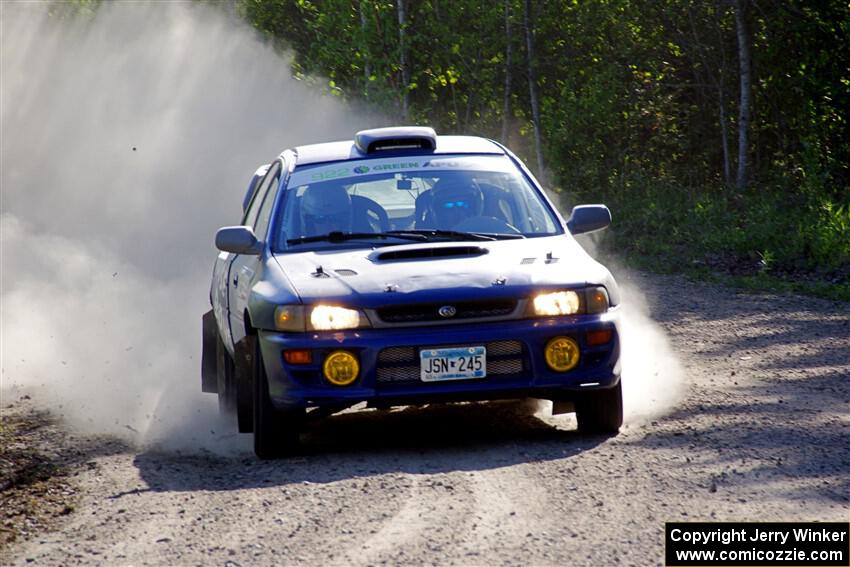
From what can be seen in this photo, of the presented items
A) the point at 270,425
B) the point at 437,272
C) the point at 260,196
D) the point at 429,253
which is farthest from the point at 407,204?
the point at 270,425

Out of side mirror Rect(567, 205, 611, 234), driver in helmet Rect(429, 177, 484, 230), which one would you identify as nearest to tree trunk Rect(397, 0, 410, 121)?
driver in helmet Rect(429, 177, 484, 230)

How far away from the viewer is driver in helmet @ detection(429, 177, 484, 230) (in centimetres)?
878

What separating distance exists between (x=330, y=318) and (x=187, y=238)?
643 inches

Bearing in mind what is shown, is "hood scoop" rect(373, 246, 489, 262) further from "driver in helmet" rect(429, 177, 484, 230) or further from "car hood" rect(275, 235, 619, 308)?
"driver in helmet" rect(429, 177, 484, 230)

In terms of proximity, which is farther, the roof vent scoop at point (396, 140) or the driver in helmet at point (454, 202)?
the roof vent scoop at point (396, 140)

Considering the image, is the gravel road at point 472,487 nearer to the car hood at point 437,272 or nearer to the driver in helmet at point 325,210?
the car hood at point 437,272

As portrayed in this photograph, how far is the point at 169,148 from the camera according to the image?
30.5 meters

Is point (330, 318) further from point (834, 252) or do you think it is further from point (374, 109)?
point (374, 109)

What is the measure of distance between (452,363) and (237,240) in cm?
166

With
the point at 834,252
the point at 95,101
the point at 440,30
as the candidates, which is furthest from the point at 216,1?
the point at 834,252

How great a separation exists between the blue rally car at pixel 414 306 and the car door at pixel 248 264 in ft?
0.12

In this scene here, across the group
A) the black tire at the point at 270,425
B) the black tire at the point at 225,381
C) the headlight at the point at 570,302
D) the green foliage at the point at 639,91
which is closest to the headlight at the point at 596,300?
the headlight at the point at 570,302

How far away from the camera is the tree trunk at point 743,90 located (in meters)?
21.7

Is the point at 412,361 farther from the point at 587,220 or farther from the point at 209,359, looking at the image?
the point at 209,359
